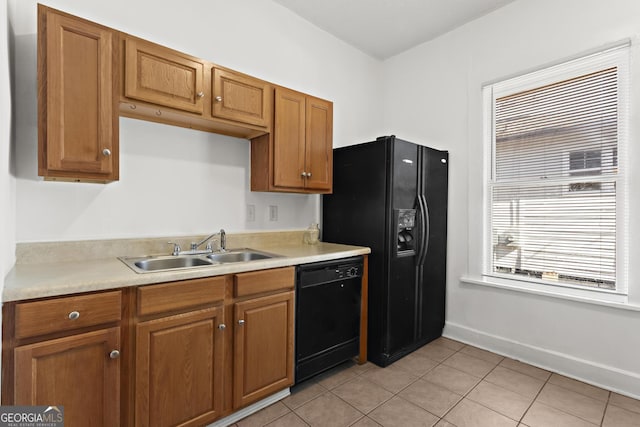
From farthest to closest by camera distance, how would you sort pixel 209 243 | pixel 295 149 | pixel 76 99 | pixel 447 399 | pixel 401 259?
1. pixel 401 259
2. pixel 295 149
3. pixel 209 243
4. pixel 447 399
5. pixel 76 99

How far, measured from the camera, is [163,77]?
6.10ft

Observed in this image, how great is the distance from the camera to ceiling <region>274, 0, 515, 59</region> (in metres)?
2.80

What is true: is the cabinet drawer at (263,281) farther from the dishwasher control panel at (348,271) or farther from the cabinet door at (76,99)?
the cabinet door at (76,99)

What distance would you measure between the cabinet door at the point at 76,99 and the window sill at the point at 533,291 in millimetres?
2999

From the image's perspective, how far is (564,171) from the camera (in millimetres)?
2551

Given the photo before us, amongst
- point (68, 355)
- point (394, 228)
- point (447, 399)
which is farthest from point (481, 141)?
point (68, 355)

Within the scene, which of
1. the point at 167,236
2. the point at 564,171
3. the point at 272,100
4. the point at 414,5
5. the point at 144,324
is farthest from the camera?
the point at 414,5

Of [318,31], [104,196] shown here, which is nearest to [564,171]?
[318,31]

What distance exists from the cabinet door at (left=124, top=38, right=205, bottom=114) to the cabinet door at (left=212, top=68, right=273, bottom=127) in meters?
0.11

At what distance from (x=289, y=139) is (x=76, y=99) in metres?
1.34

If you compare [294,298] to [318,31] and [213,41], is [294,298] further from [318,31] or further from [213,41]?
[318,31]

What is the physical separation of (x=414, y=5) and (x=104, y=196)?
290 cm

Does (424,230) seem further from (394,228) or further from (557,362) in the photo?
(557,362)

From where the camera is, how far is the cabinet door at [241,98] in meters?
2.08
